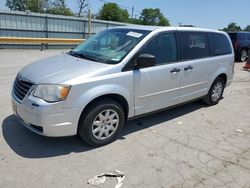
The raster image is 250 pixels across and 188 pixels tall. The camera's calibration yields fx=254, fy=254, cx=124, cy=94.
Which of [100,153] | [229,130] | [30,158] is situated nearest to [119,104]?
[100,153]

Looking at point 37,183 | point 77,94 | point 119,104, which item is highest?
point 77,94

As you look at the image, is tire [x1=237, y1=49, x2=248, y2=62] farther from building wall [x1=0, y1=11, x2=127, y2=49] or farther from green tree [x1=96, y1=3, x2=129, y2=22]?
green tree [x1=96, y1=3, x2=129, y2=22]

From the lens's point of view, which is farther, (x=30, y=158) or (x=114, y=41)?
(x=114, y=41)

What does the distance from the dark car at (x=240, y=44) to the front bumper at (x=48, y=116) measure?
44.9 ft

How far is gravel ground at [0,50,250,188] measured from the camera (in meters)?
3.07

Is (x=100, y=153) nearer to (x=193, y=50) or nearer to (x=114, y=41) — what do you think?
(x=114, y=41)

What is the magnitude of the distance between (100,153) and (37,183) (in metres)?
0.99

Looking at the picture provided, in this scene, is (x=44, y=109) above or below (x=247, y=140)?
above

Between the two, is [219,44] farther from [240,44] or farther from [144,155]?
[240,44]

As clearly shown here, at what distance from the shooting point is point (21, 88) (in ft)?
11.9

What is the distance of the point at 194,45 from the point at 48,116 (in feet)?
10.6

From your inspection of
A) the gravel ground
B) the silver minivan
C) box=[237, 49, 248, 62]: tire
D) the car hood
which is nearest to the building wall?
box=[237, 49, 248, 62]: tire

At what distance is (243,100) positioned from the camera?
668 centimetres

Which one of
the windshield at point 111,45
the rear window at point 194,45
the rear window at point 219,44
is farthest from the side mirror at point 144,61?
the rear window at point 219,44
